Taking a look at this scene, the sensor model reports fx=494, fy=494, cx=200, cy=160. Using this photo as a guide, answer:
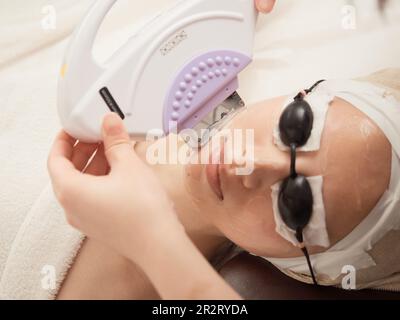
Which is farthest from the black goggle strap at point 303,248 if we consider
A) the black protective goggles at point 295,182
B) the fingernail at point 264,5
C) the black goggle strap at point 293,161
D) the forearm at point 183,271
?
the fingernail at point 264,5

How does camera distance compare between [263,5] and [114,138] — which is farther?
[263,5]

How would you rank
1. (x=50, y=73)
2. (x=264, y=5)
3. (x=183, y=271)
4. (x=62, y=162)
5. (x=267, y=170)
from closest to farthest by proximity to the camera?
1. (x=183, y=271)
2. (x=62, y=162)
3. (x=267, y=170)
4. (x=264, y=5)
5. (x=50, y=73)

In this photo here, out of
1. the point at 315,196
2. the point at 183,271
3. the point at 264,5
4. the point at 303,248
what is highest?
the point at 264,5

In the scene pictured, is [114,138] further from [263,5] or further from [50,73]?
[50,73]

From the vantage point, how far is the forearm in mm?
678

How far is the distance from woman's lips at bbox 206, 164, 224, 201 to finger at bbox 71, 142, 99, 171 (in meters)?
0.22

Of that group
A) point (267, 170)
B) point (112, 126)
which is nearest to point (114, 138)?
point (112, 126)

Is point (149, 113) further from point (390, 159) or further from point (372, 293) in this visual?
point (372, 293)

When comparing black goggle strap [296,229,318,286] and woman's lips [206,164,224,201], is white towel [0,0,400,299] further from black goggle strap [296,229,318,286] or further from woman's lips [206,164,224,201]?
black goggle strap [296,229,318,286]

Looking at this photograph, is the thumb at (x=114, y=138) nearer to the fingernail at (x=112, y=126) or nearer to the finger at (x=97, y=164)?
the fingernail at (x=112, y=126)

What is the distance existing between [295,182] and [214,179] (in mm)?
150

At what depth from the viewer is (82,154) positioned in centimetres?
91
